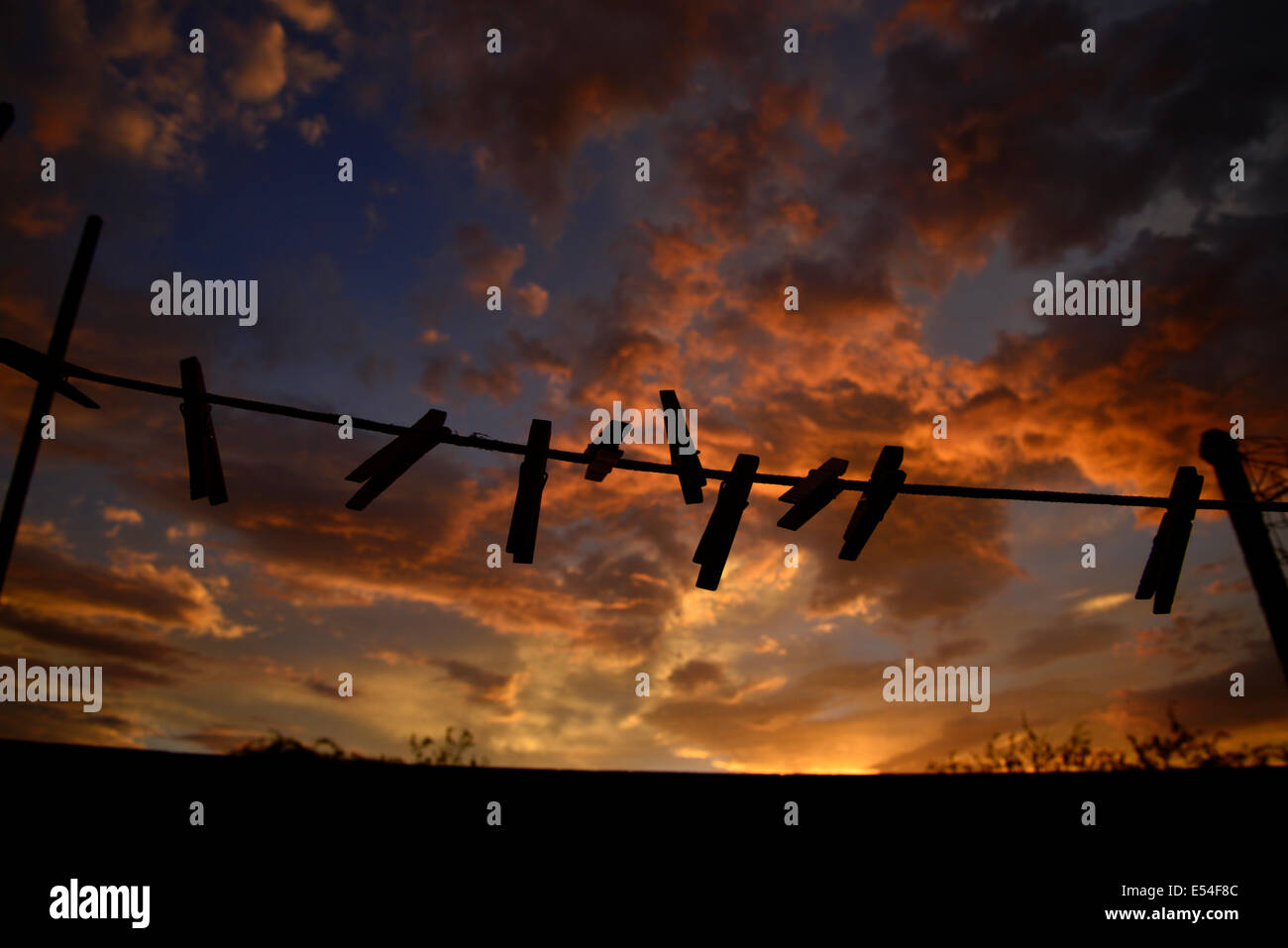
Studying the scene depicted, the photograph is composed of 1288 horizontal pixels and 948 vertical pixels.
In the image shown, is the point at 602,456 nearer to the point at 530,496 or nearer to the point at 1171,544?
the point at 530,496

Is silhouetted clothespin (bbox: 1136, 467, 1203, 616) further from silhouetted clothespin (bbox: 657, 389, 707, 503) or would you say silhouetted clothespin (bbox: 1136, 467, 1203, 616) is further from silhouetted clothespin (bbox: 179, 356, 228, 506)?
silhouetted clothespin (bbox: 179, 356, 228, 506)

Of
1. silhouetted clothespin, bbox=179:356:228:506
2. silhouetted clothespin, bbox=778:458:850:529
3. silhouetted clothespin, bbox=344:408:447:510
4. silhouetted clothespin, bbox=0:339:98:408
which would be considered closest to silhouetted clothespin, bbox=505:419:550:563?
silhouetted clothespin, bbox=344:408:447:510

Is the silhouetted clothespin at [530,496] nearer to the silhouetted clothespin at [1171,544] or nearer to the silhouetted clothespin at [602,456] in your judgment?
the silhouetted clothespin at [602,456]

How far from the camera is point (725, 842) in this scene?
5.52 m

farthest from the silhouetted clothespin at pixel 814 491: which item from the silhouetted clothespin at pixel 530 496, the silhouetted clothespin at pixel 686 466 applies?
the silhouetted clothespin at pixel 530 496

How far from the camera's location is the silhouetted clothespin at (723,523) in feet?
14.3

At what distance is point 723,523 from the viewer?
4469 millimetres

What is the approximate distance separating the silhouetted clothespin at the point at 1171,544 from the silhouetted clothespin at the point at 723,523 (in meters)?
2.85

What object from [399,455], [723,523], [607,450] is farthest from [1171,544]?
[399,455]
